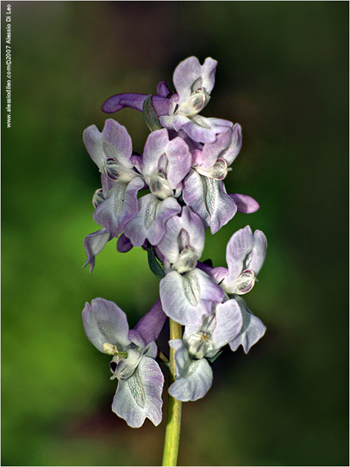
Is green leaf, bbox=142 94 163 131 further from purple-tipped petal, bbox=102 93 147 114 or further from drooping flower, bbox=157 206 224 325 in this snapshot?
drooping flower, bbox=157 206 224 325

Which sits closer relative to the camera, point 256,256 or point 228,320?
point 228,320

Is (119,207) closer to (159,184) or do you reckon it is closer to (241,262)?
(159,184)

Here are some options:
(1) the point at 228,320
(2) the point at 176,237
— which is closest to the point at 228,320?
(1) the point at 228,320

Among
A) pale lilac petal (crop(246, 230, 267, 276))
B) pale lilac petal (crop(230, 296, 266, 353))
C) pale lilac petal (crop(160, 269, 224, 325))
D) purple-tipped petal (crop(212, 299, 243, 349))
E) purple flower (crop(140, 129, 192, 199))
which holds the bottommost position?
pale lilac petal (crop(230, 296, 266, 353))

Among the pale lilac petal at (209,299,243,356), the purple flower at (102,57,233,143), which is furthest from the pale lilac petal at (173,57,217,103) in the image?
the pale lilac petal at (209,299,243,356)

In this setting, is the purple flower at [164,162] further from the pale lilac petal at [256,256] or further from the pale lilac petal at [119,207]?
the pale lilac petal at [256,256]

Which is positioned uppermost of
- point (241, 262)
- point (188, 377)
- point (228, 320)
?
point (241, 262)

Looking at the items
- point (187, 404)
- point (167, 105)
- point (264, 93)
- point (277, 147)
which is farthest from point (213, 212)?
point (264, 93)

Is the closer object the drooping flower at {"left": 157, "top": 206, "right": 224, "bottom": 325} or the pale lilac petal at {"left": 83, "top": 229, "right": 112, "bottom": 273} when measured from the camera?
the drooping flower at {"left": 157, "top": 206, "right": 224, "bottom": 325}

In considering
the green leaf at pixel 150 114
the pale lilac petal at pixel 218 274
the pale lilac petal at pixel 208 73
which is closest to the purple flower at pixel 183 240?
the pale lilac petal at pixel 218 274
